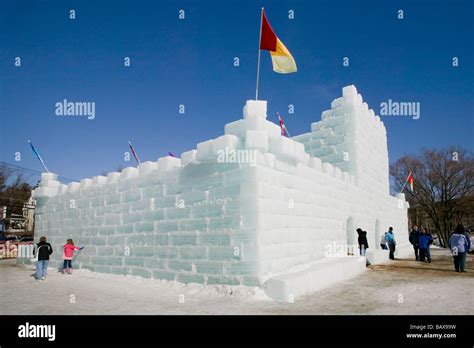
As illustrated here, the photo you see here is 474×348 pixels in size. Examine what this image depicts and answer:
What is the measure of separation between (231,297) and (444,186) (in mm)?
31949

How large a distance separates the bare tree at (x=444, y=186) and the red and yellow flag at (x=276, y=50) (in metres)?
28.2

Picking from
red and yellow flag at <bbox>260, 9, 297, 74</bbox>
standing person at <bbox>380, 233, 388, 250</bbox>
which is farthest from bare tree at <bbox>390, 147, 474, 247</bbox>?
red and yellow flag at <bbox>260, 9, 297, 74</bbox>

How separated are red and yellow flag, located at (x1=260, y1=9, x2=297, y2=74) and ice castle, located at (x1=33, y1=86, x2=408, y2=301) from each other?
1.96 metres

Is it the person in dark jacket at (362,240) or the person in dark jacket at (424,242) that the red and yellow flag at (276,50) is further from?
the person in dark jacket at (424,242)

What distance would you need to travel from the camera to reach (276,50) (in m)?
9.64

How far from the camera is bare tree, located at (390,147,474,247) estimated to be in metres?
32.0

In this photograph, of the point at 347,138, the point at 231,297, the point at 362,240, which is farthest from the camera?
the point at 347,138

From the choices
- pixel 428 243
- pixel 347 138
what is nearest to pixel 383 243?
pixel 428 243

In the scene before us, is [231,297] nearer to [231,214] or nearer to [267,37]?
[231,214]

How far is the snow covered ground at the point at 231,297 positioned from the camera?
6.39 meters

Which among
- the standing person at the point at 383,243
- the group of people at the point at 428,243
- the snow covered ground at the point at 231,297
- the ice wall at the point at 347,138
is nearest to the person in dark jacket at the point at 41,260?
the snow covered ground at the point at 231,297
